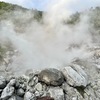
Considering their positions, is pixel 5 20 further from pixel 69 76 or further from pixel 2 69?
pixel 69 76

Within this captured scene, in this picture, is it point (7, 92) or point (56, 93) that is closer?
point (7, 92)

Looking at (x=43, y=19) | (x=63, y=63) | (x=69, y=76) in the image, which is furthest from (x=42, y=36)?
(x=69, y=76)

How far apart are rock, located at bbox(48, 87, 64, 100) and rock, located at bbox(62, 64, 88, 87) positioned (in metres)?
0.87

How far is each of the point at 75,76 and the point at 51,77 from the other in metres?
1.45

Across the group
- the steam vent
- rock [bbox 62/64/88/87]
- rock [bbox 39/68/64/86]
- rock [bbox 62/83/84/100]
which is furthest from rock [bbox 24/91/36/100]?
rock [bbox 62/64/88/87]

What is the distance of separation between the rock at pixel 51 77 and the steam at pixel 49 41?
2378 millimetres

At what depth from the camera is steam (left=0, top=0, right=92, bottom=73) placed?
18078 mm

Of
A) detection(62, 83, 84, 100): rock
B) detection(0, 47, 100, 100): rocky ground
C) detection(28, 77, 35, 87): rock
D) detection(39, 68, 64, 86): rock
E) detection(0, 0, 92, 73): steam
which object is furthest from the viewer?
detection(0, 0, 92, 73): steam

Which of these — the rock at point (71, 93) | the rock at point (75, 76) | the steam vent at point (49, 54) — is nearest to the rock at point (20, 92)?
the steam vent at point (49, 54)

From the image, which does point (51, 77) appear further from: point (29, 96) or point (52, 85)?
point (29, 96)

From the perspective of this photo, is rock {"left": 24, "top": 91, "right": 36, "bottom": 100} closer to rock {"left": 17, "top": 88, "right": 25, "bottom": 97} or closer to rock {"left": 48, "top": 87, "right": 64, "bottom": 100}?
rock {"left": 17, "top": 88, "right": 25, "bottom": 97}

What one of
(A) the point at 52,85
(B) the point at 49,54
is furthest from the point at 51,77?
(B) the point at 49,54

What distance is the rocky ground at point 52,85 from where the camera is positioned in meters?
13.2

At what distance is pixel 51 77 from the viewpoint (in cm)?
1416
